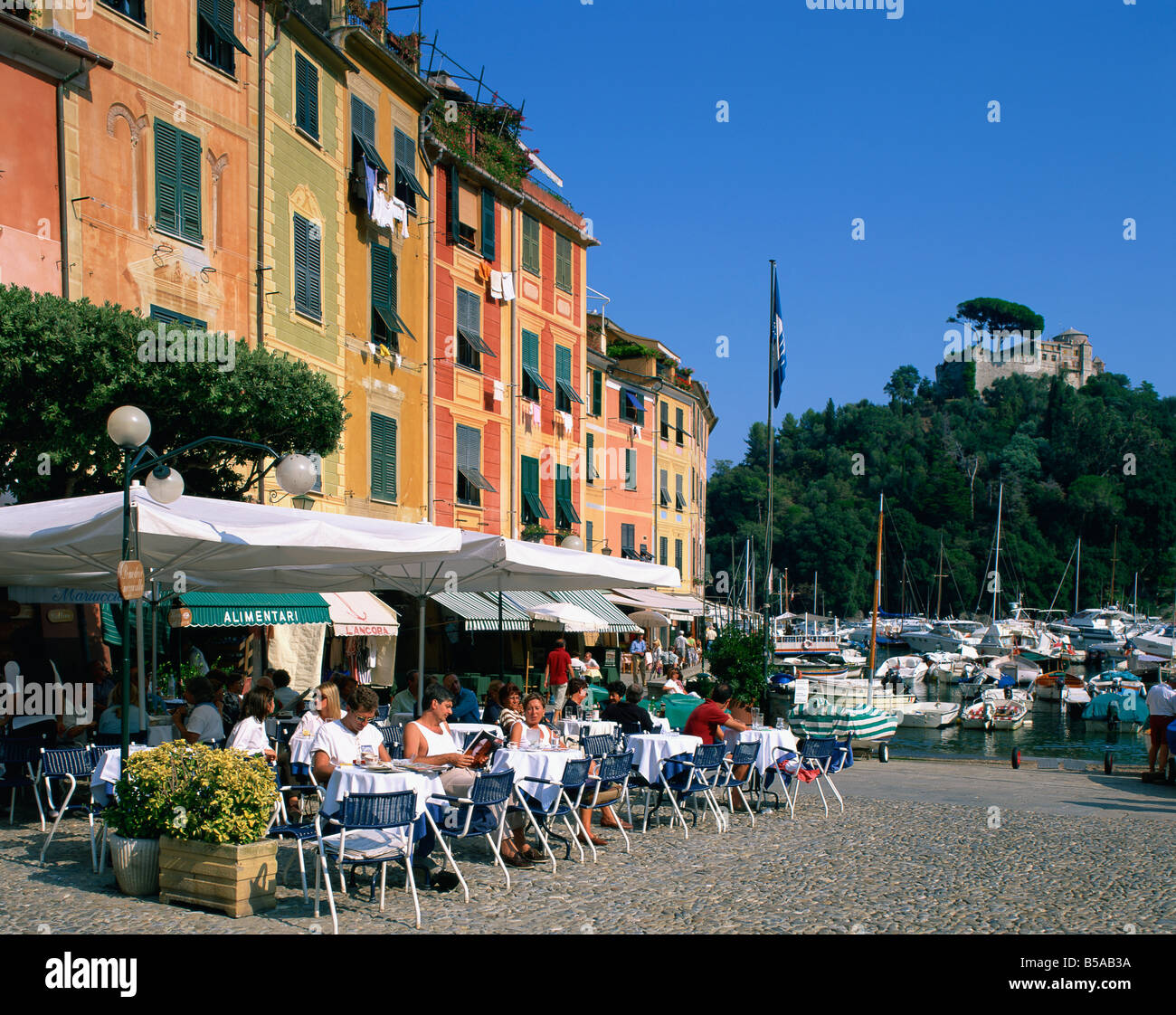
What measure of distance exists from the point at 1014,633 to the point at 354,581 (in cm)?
6778

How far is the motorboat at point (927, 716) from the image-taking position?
39.5m

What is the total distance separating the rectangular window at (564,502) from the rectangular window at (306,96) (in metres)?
12.3

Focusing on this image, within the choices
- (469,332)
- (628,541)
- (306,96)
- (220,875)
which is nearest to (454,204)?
(469,332)

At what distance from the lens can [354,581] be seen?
14.6 meters

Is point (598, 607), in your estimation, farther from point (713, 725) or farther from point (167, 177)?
point (713, 725)

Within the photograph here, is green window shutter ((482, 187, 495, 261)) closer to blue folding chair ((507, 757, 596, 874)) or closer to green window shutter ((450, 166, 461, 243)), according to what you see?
green window shutter ((450, 166, 461, 243))

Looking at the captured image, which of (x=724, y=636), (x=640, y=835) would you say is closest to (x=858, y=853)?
(x=640, y=835)

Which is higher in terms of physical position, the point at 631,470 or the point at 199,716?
the point at 631,470

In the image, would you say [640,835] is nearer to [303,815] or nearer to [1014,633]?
[303,815]

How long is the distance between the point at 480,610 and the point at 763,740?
11729 millimetres

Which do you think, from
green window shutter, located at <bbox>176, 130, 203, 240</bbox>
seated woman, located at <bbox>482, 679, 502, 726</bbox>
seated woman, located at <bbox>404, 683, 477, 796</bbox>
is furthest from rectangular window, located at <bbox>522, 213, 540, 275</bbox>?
seated woman, located at <bbox>404, 683, 477, 796</bbox>

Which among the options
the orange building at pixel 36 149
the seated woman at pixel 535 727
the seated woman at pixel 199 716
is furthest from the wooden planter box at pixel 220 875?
the orange building at pixel 36 149

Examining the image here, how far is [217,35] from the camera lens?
18203 mm

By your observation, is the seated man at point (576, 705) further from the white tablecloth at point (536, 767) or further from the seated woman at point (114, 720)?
the seated woman at point (114, 720)
